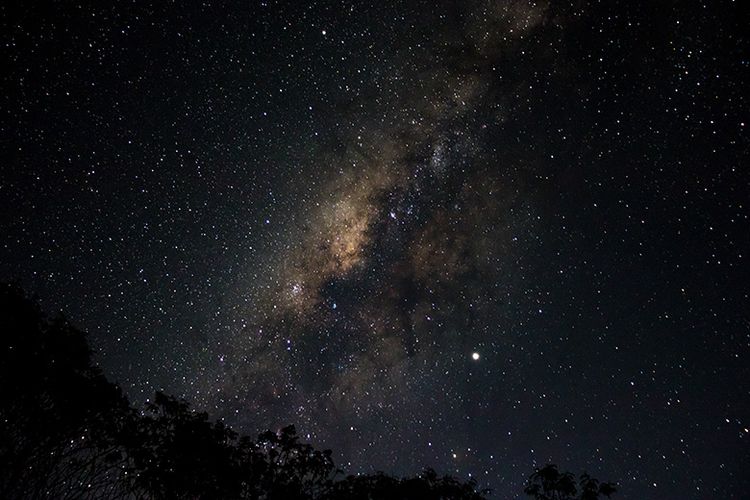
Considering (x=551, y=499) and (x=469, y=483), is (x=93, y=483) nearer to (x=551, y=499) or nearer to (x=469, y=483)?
(x=469, y=483)

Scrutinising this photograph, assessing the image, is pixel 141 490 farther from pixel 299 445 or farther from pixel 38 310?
pixel 38 310

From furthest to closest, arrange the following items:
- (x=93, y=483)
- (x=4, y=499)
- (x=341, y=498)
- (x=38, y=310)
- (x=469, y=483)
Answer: (x=469, y=483)
(x=341, y=498)
(x=93, y=483)
(x=38, y=310)
(x=4, y=499)

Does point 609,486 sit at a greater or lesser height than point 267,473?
lesser

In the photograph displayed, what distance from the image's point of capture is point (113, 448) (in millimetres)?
9031

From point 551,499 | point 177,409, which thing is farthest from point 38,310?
point 551,499

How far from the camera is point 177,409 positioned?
9773 mm

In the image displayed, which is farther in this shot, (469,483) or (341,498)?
(469,483)

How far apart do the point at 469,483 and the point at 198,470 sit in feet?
21.8

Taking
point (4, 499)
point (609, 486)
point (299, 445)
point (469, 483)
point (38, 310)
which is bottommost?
point (609, 486)

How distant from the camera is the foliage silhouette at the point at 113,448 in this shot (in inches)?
298

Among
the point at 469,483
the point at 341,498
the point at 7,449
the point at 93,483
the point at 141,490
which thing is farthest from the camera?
the point at 469,483

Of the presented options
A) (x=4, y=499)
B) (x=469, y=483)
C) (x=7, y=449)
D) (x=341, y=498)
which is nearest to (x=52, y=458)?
(x=7, y=449)

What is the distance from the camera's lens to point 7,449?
7.40 m

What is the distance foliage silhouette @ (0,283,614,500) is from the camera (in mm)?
7574
